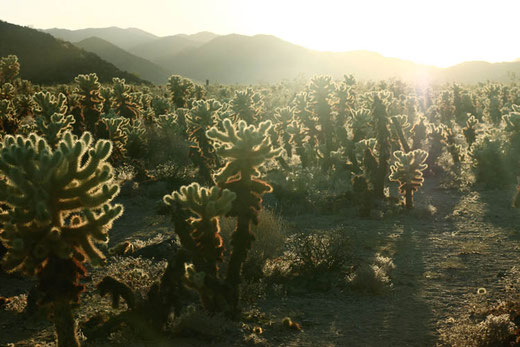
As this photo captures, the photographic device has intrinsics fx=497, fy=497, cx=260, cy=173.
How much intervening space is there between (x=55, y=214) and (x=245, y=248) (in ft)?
8.68

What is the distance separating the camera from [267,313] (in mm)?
7324

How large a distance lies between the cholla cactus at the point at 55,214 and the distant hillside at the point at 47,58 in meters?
48.7

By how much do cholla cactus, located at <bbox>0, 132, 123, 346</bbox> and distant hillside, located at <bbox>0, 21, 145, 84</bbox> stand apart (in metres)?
48.7

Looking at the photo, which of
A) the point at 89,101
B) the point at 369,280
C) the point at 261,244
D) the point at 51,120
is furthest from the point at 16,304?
the point at 89,101

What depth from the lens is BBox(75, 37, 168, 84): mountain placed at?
107500 millimetres

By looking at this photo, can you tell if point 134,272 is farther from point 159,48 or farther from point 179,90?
point 159,48

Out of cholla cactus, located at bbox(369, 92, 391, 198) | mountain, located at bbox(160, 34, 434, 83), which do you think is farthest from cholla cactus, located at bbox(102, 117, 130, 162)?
mountain, located at bbox(160, 34, 434, 83)

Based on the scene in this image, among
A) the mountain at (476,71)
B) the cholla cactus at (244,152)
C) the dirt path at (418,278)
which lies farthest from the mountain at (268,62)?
the cholla cactus at (244,152)

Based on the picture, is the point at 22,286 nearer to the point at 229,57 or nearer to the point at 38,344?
the point at 38,344

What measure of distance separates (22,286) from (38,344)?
2454mm

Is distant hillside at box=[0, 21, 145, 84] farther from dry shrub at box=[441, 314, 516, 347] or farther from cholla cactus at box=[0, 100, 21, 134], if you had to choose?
dry shrub at box=[441, 314, 516, 347]

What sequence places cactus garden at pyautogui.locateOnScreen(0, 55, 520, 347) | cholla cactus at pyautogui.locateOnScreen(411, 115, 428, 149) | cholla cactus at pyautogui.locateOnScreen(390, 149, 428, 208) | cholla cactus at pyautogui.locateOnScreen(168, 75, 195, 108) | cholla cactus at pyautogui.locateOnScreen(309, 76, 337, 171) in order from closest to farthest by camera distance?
cactus garden at pyautogui.locateOnScreen(0, 55, 520, 347) < cholla cactus at pyautogui.locateOnScreen(390, 149, 428, 208) < cholla cactus at pyautogui.locateOnScreen(309, 76, 337, 171) < cholla cactus at pyautogui.locateOnScreen(411, 115, 428, 149) < cholla cactus at pyautogui.locateOnScreen(168, 75, 195, 108)

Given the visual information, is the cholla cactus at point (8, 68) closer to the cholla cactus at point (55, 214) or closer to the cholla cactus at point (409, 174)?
the cholla cactus at point (409, 174)

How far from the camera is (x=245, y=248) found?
6.96 meters
